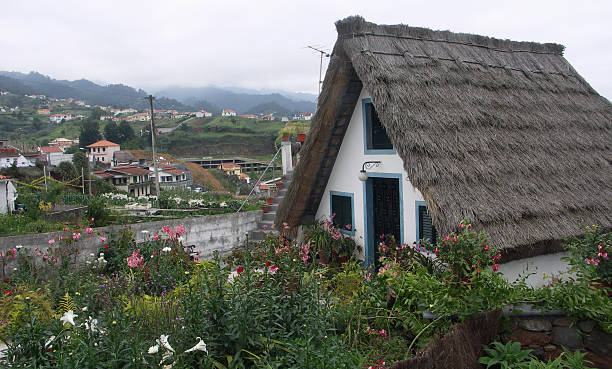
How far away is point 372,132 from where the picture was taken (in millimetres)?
8008

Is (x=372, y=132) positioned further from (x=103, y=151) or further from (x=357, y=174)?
(x=103, y=151)

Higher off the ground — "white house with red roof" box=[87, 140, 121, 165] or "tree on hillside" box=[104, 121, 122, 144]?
"tree on hillside" box=[104, 121, 122, 144]

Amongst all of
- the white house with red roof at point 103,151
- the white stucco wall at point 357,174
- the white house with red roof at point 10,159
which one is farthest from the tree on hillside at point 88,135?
the white stucco wall at point 357,174

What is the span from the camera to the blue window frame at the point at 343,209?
8.65 m

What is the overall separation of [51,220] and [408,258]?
9.91 m

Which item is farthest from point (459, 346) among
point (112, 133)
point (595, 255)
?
point (112, 133)

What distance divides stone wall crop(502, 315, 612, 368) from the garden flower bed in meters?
0.12

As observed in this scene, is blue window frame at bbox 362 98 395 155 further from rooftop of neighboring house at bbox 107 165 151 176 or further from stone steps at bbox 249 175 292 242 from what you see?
rooftop of neighboring house at bbox 107 165 151 176

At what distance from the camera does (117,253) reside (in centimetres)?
936

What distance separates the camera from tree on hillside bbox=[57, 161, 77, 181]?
40475 mm

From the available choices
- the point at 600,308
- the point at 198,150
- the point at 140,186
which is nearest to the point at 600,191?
the point at 600,308

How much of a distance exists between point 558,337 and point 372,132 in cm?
451

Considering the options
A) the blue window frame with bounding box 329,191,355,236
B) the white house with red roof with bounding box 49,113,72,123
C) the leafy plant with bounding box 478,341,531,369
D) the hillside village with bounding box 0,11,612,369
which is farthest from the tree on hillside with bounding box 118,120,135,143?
the leafy plant with bounding box 478,341,531,369

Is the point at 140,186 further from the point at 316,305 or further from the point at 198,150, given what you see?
the point at 316,305
